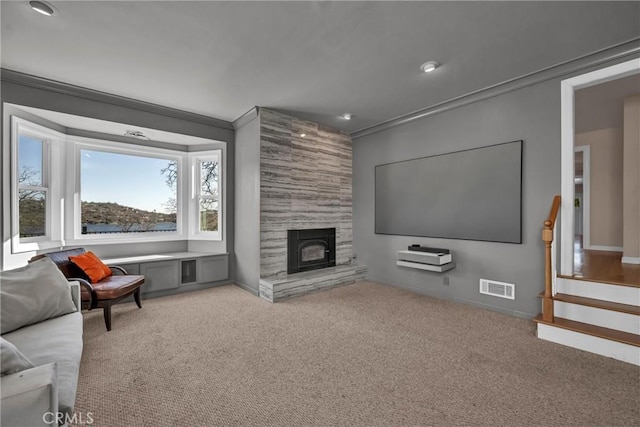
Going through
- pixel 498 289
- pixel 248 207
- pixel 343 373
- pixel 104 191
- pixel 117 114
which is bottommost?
pixel 343 373

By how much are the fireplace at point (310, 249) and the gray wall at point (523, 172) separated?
2.73 feet

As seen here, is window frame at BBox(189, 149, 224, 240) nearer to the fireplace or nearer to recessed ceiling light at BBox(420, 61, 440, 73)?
the fireplace

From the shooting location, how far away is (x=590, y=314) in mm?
2490

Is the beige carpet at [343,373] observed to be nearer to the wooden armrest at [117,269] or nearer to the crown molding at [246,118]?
the wooden armrest at [117,269]

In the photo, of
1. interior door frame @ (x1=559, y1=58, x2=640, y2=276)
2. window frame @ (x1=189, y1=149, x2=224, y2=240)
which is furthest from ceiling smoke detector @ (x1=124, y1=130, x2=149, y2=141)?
interior door frame @ (x1=559, y1=58, x2=640, y2=276)

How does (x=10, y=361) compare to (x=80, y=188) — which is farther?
(x=80, y=188)

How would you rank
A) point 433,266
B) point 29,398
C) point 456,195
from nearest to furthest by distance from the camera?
point 29,398 → point 433,266 → point 456,195

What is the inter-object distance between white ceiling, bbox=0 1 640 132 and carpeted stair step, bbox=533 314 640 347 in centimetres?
251

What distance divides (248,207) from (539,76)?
390cm

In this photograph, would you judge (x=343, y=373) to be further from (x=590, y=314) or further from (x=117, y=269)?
(x=117, y=269)

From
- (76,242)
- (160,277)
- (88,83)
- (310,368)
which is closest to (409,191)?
(310,368)

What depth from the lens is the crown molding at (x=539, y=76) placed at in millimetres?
2453

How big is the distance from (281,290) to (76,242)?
304 cm

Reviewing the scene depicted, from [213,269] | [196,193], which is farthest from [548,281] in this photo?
[196,193]
